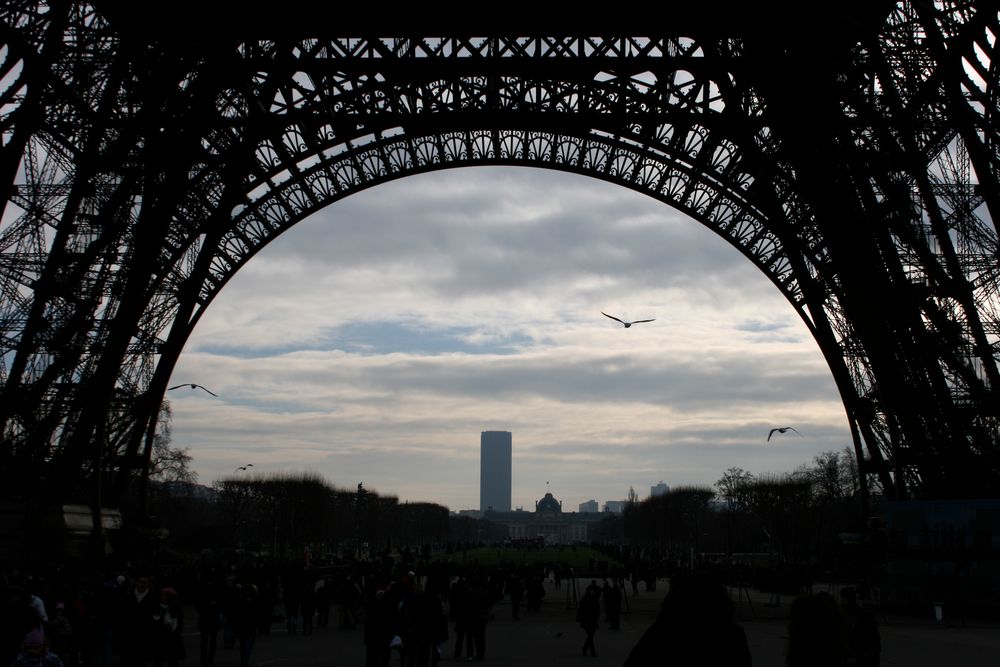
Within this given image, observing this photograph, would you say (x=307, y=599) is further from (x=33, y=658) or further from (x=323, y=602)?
(x=33, y=658)

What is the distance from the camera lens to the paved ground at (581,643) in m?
21.6

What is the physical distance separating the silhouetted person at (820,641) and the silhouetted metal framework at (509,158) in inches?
865

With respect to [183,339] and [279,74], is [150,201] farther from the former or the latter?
[183,339]

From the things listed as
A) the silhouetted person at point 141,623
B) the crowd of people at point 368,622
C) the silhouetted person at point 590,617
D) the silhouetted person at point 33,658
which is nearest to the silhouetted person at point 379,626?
the crowd of people at point 368,622

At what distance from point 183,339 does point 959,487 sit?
Result: 89.8 feet

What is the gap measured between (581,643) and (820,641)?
21184 mm

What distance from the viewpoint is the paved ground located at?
70.7ft

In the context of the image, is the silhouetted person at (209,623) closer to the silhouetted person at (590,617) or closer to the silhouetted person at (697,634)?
the silhouetted person at (590,617)

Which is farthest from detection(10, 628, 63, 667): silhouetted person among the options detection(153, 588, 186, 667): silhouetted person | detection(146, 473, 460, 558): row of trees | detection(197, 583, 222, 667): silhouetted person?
detection(146, 473, 460, 558): row of trees

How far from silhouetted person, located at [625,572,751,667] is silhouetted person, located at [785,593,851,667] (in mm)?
1134

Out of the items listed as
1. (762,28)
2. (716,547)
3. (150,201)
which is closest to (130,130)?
(150,201)

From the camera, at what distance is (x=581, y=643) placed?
26453 mm

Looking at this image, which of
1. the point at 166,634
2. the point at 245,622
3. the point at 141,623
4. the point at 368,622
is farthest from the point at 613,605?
the point at 141,623

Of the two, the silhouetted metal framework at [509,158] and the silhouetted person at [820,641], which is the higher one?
the silhouetted metal framework at [509,158]
